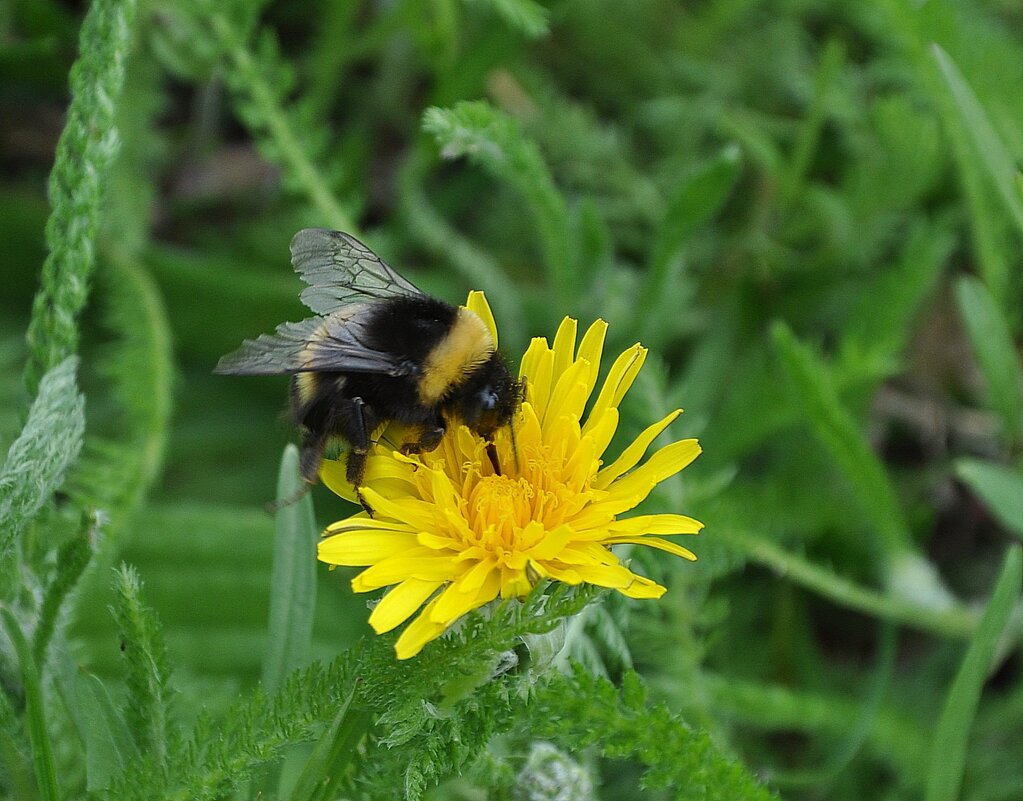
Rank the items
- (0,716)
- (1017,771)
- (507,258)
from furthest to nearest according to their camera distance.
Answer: (507,258) → (1017,771) → (0,716)

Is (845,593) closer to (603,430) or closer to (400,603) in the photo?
(603,430)

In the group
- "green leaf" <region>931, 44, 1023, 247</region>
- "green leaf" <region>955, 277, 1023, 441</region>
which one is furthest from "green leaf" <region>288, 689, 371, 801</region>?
"green leaf" <region>955, 277, 1023, 441</region>

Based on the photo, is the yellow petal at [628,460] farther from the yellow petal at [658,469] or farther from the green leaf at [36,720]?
the green leaf at [36,720]

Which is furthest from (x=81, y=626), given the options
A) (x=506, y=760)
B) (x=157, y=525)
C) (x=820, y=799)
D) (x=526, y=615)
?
(x=820, y=799)

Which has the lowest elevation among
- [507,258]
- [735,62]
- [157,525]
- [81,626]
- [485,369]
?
[81,626]

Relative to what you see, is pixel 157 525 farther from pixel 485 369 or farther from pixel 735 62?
pixel 735 62

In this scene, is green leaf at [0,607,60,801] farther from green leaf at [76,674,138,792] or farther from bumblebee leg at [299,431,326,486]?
bumblebee leg at [299,431,326,486]
